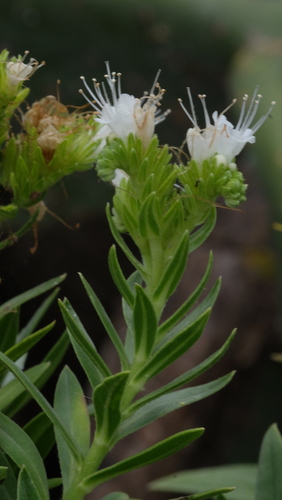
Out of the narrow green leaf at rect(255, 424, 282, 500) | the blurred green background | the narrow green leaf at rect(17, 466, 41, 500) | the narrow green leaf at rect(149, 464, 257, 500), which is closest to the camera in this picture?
the narrow green leaf at rect(17, 466, 41, 500)

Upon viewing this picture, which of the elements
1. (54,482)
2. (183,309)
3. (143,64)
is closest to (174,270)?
(183,309)

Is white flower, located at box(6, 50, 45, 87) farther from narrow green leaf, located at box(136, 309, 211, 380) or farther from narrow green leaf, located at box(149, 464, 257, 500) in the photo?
narrow green leaf, located at box(149, 464, 257, 500)

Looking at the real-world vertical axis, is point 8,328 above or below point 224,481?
above

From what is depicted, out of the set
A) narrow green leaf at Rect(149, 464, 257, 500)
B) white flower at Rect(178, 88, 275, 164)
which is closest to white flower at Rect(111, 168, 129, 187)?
white flower at Rect(178, 88, 275, 164)

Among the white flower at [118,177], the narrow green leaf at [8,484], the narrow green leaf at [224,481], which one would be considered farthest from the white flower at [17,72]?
the narrow green leaf at [224,481]

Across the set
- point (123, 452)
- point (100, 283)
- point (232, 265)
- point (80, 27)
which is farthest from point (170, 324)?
point (232, 265)

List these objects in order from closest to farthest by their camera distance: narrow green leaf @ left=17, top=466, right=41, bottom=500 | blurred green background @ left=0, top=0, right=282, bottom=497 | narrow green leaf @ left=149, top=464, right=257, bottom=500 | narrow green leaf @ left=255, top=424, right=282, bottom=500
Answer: narrow green leaf @ left=17, top=466, right=41, bottom=500
narrow green leaf @ left=255, top=424, right=282, bottom=500
narrow green leaf @ left=149, top=464, right=257, bottom=500
blurred green background @ left=0, top=0, right=282, bottom=497

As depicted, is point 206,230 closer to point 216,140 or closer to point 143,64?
point 216,140

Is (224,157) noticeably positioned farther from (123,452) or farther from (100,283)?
(123,452)
